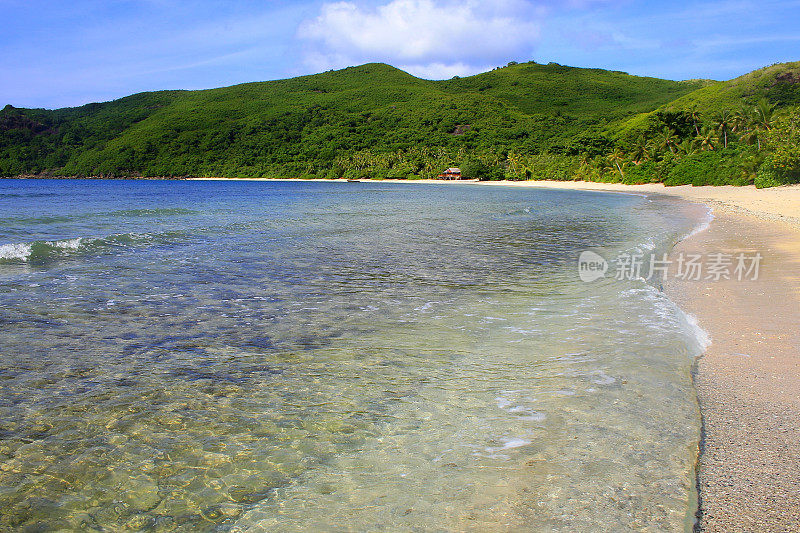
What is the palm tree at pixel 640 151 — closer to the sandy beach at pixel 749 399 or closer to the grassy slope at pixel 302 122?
the grassy slope at pixel 302 122

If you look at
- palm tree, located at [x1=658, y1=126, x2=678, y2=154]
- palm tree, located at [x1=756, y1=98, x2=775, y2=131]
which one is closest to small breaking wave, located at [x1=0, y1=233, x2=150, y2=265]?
palm tree, located at [x1=756, y1=98, x2=775, y2=131]

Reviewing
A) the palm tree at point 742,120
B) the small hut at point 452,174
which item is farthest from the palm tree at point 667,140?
the small hut at point 452,174

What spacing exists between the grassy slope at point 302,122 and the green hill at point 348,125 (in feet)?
1.17

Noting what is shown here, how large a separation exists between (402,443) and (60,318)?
5.40 metres

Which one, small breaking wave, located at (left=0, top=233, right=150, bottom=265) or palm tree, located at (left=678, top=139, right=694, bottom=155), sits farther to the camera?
palm tree, located at (left=678, top=139, right=694, bottom=155)

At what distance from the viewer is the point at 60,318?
272 inches

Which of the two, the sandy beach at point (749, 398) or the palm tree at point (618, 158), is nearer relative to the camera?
the sandy beach at point (749, 398)

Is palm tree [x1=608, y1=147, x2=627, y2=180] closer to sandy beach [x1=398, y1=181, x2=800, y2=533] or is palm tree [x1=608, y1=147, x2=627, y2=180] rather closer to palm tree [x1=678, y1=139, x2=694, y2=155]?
palm tree [x1=678, y1=139, x2=694, y2=155]

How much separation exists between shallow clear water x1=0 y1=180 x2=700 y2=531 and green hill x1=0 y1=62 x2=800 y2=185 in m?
87.2

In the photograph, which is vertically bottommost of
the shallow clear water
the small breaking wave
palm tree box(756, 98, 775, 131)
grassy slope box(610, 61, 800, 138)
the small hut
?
the shallow clear water

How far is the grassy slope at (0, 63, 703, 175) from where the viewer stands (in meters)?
128

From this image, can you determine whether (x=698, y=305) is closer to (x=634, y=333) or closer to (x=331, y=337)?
(x=634, y=333)

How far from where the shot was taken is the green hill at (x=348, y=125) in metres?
112

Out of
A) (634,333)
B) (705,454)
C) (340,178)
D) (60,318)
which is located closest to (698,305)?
(634,333)
